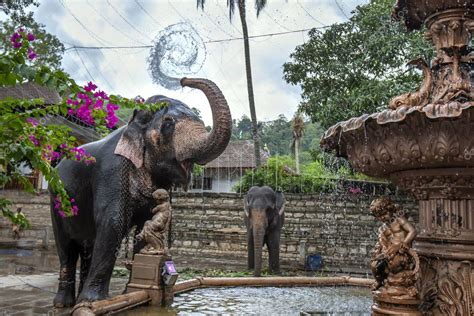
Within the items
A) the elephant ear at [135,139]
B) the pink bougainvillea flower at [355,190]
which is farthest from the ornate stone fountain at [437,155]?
the pink bougainvillea flower at [355,190]

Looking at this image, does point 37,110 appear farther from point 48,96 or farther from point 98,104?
point 48,96

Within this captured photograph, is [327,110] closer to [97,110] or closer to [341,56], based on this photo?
[341,56]

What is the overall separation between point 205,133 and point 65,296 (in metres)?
2.58

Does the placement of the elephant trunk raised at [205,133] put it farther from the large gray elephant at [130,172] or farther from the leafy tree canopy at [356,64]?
the leafy tree canopy at [356,64]

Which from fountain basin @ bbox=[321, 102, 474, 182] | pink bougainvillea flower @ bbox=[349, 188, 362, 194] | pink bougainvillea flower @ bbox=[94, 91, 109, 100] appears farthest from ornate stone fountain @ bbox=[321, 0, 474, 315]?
pink bougainvillea flower @ bbox=[349, 188, 362, 194]

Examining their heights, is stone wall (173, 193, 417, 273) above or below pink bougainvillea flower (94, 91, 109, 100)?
below

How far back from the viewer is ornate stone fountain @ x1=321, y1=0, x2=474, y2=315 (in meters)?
3.48

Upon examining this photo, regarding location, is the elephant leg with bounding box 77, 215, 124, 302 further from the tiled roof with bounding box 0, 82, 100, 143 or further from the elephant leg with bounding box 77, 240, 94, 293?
the tiled roof with bounding box 0, 82, 100, 143

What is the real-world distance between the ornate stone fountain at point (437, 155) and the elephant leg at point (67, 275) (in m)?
3.60

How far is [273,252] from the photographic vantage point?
12438 mm

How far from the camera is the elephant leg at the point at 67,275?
577cm

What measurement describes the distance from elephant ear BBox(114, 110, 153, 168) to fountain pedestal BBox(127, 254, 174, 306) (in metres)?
1.06

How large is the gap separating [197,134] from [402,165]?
240cm

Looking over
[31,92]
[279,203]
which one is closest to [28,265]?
[279,203]
